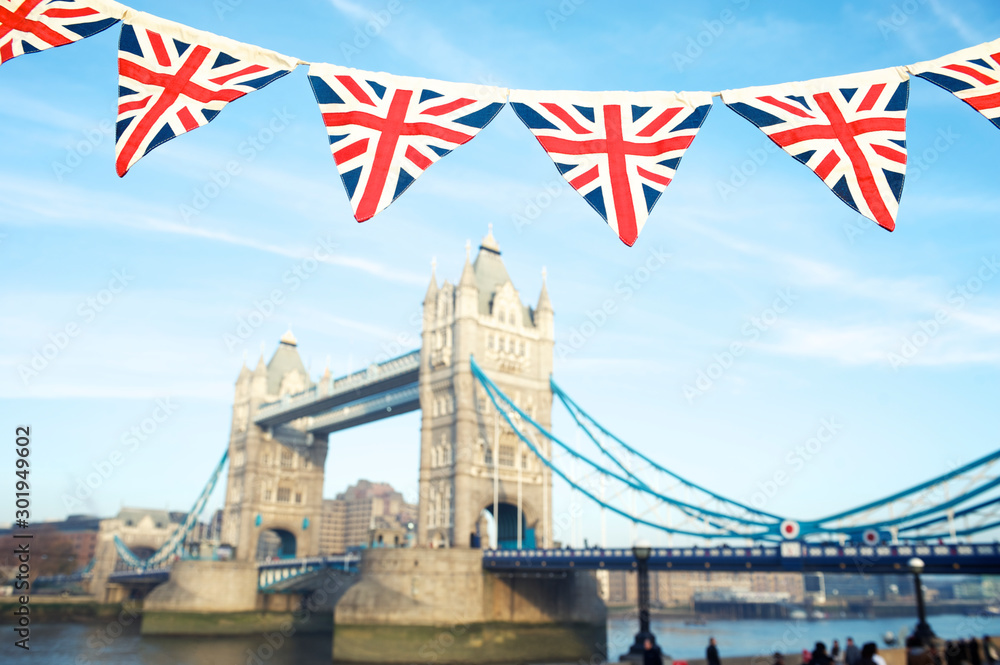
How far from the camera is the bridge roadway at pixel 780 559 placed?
93.2ft

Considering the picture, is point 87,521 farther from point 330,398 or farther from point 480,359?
point 480,359

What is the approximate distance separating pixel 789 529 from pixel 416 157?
98.4ft

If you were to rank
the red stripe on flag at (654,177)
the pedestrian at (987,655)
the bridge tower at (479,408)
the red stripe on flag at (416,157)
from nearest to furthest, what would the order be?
the red stripe on flag at (654,177) → the red stripe on flag at (416,157) → the pedestrian at (987,655) → the bridge tower at (479,408)

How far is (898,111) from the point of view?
12.5 metres

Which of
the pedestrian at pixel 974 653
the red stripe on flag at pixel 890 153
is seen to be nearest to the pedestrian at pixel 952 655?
the pedestrian at pixel 974 653

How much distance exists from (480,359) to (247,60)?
41995 mm

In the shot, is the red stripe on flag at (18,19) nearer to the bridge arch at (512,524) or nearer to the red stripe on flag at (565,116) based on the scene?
the red stripe on flag at (565,116)

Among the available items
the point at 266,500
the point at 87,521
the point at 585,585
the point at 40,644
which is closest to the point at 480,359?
the point at 585,585

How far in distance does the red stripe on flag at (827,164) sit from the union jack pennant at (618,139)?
2056 mm

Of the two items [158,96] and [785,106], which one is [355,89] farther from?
[785,106]

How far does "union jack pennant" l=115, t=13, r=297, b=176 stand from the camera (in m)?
12.2

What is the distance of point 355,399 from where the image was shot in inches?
2655

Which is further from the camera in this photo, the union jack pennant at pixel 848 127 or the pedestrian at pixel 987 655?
the pedestrian at pixel 987 655

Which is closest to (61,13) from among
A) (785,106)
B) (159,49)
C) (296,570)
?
(159,49)
